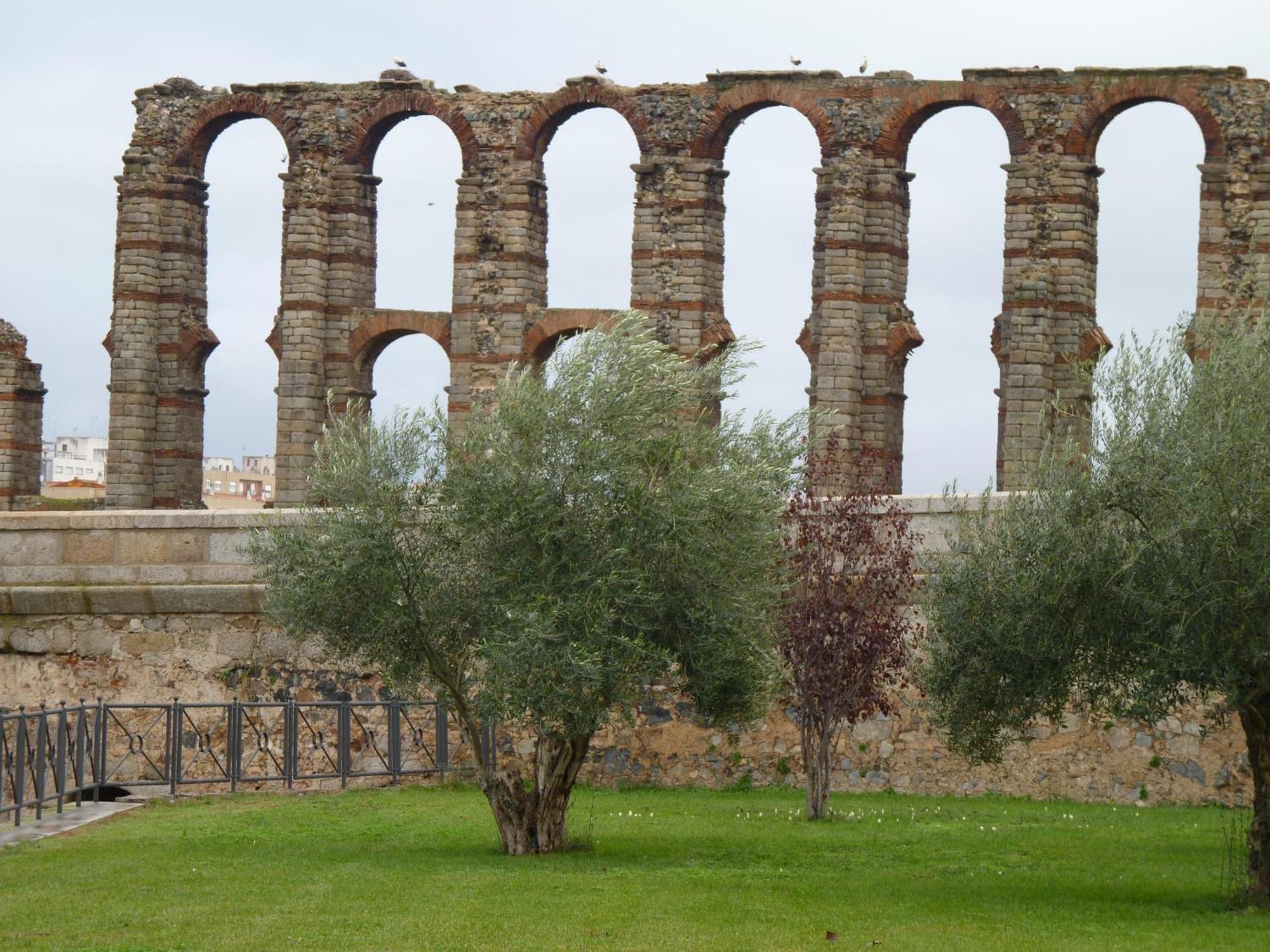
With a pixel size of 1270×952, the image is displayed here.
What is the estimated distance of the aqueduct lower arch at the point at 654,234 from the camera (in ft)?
113

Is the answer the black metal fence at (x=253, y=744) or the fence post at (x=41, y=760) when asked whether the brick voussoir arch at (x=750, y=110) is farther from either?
the fence post at (x=41, y=760)

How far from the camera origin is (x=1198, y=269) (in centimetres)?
3325

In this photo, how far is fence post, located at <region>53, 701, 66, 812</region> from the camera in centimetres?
1850

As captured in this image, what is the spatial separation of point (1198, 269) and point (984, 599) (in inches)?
777

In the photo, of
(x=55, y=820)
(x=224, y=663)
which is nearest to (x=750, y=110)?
(x=224, y=663)

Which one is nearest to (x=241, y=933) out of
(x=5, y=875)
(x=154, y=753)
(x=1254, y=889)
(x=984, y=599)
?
(x=5, y=875)

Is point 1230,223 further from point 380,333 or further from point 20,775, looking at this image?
point 20,775

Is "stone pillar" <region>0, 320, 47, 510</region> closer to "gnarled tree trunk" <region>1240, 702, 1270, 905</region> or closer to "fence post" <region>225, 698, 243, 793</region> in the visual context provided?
"fence post" <region>225, 698, 243, 793</region>

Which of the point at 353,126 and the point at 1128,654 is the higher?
the point at 353,126

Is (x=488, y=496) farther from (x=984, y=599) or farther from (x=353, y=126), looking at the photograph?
(x=353, y=126)

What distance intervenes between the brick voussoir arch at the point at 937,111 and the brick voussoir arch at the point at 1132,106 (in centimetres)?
92

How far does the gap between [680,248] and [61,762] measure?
19224 mm

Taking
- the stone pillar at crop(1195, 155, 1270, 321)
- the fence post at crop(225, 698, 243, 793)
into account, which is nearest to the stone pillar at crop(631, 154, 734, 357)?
the stone pillar at crop(1195, 155, 1270, 321)

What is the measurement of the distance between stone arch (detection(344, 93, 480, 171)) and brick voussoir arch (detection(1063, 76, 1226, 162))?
34.4 feet
